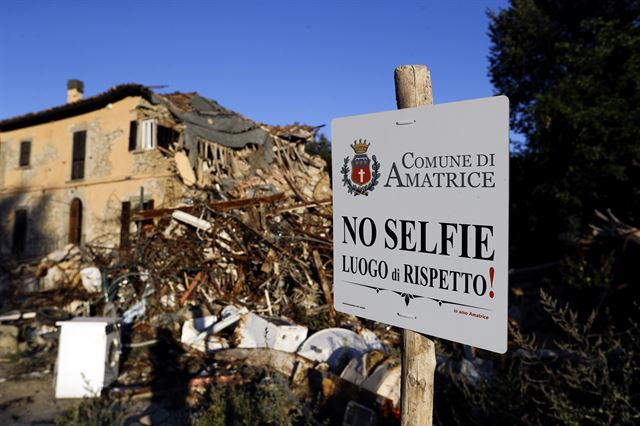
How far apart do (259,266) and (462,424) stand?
221 inches

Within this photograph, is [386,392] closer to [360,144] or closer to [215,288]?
[360,144]

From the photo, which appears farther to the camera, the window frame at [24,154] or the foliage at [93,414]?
the window frame at [24,154]

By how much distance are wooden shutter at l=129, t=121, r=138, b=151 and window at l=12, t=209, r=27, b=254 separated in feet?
23.7

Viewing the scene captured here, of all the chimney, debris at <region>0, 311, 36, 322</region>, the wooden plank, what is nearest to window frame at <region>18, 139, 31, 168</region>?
the chimney

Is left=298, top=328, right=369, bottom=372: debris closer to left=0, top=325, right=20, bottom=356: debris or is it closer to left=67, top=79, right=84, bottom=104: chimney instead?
left=0, top=325, right=20, bottom=356: debris

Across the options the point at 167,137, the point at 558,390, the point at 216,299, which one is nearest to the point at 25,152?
the point at 167,137

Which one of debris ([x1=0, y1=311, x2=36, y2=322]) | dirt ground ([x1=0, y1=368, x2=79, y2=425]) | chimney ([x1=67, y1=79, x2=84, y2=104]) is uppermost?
chimney ([x1=67, y1=79, x2=84, y2=104])

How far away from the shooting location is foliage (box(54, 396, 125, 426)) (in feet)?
13.3

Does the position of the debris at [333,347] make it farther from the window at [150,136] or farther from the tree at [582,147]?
the window at [150,136]

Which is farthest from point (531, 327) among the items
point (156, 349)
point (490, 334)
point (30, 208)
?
point (30, 208)

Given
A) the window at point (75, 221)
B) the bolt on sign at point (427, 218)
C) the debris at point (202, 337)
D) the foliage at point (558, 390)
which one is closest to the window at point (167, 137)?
the window at point (75, 221)

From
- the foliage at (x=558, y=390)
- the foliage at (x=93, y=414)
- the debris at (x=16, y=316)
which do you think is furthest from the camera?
the debris at (x=16, y=316)

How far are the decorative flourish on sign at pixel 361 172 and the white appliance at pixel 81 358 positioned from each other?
487cm

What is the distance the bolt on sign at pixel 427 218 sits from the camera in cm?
148
